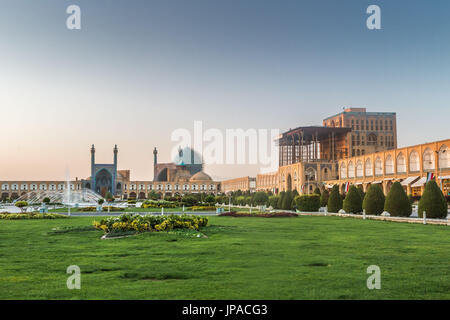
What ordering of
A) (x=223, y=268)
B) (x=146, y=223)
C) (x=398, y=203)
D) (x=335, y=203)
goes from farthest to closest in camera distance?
1. (x=335, y=203)
2. (x=398, y=203)
3. (x=146, y=223)
4. (x=223, y=268)

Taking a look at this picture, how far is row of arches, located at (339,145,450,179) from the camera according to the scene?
138 ft

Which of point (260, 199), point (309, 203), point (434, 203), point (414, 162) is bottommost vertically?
point (260, 199)

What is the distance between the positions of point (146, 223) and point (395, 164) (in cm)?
4241

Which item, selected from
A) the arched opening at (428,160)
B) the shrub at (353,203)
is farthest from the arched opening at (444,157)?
the shrub at (353,203)

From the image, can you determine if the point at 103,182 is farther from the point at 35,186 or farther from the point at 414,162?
the point at 414,162

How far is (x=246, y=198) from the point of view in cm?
5500

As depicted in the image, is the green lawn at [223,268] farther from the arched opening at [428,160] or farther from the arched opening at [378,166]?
the arched opening at [378,166]

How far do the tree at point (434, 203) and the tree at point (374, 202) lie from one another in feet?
12.6

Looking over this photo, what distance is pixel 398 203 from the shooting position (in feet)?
81.0

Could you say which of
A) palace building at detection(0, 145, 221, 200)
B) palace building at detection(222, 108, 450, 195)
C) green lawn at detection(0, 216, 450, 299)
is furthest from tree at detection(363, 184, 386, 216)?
palace building at detection(0, 145, 221, 200)

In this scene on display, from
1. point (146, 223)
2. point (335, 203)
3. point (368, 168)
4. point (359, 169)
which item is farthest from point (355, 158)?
point (146, 223)

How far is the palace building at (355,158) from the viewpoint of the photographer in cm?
4481

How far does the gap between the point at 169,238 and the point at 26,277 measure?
5.72 m
